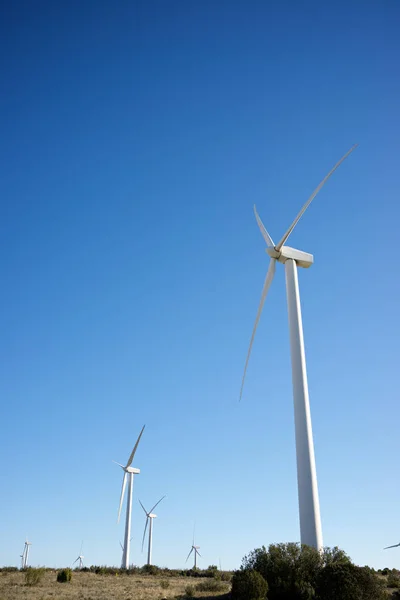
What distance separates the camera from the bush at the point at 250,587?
25.9 m

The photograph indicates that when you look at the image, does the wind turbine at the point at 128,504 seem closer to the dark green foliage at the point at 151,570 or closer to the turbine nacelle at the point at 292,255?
the dark green foliage at the point at 151,570

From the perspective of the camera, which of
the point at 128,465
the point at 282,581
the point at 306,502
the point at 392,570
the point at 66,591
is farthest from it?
the point at 128,465

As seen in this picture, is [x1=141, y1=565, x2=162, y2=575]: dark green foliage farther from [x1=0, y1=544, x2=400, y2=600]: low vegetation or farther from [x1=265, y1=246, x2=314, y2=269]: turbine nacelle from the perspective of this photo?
[x1=265, y1=246, x2=314, y2=269]: turbine nacelle

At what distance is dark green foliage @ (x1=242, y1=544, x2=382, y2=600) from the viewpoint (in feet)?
81.5

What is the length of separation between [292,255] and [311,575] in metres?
22.0

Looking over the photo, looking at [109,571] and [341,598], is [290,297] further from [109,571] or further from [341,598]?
[109,571]

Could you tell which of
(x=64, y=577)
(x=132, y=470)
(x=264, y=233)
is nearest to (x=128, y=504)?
(x=132, y=470)

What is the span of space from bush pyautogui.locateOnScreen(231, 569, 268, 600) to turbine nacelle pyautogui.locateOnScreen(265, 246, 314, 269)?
22.0 metres

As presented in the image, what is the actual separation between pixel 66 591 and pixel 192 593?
30.2ft

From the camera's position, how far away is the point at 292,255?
39.5 m

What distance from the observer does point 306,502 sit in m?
29.2

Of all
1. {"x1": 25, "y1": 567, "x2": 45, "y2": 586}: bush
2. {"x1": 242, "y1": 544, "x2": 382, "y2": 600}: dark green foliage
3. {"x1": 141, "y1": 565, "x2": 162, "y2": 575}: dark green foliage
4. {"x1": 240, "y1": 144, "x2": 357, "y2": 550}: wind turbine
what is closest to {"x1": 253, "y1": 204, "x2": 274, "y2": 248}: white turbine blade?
{"x1": 240, "y1": 144, "x2": 357, "y2": 550}: wind turbine

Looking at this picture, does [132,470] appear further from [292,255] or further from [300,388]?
[300,388]

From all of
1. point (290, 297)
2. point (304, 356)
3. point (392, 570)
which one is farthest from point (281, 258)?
point (392, 570)
